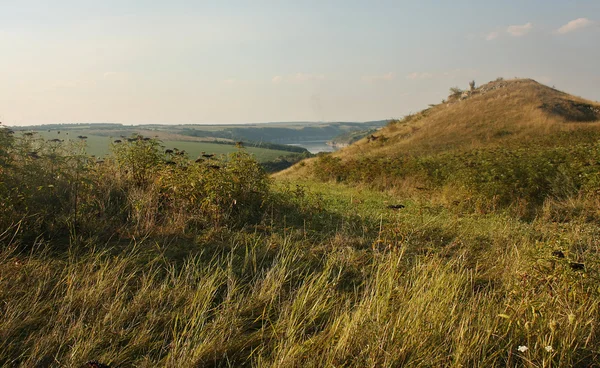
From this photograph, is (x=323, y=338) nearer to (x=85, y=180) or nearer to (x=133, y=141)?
(x=85, y=180)

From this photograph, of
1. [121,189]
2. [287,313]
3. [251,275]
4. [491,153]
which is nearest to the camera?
[287,313]

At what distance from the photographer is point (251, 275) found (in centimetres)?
449

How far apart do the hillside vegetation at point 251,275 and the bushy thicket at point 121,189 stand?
0.09ft

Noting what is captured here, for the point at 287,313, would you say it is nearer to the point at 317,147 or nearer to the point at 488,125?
the point at 488,125

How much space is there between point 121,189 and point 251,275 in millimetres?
3633

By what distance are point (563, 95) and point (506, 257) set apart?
3246 centimetres

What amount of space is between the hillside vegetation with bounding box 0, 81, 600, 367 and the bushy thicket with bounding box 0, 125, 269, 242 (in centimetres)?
3

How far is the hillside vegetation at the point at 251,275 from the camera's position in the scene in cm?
299

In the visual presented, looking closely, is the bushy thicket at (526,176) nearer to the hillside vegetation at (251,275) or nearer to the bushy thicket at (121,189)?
→ the hillside vegetation at (251,275)

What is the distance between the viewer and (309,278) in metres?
4.38

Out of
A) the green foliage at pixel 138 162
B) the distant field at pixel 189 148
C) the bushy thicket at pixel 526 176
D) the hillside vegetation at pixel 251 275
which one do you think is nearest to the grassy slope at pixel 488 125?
the distant field at pixel 189 148

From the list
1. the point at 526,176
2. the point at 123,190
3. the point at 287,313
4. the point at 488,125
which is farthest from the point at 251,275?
the point at 488,125

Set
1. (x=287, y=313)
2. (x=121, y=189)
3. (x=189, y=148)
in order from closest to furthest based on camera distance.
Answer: (x=287, y=313), (x=121, y=189), (x=189, y=148)

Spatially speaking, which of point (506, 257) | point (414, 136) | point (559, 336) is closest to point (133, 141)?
point (506, 257)
